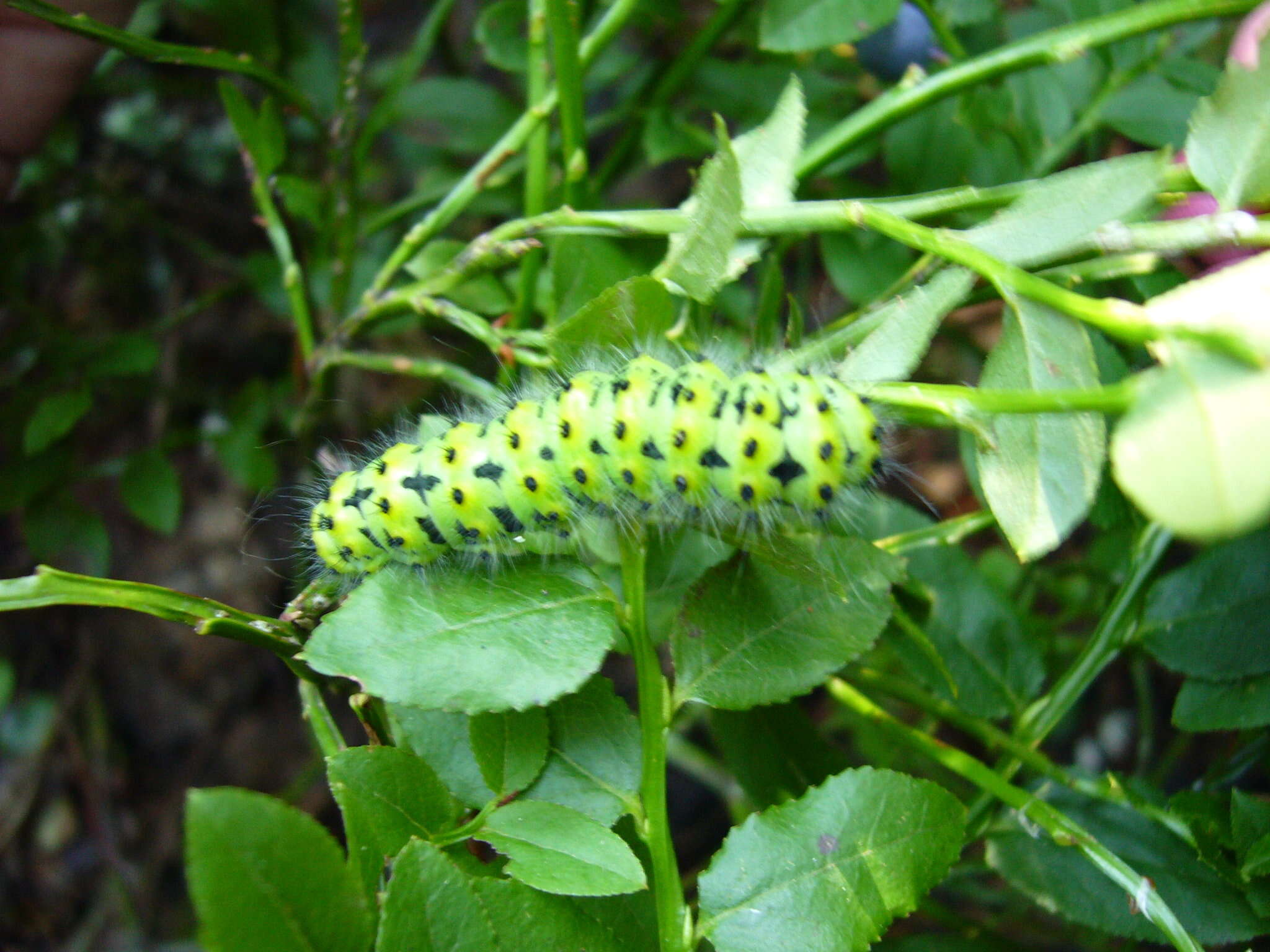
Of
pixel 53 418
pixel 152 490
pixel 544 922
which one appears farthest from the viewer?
pixel 152 490

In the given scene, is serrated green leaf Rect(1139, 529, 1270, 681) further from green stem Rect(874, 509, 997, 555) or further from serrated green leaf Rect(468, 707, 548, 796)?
serrated green leaf Rect(468, 707, 548, 796)

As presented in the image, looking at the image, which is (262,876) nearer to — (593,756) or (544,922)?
(544,922)

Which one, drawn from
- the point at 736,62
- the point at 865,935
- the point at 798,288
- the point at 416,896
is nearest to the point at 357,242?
the point at 736,62

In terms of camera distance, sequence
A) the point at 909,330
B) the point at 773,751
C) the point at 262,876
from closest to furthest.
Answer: the point at 262,876 < the point at 909,330 < the point at 773,751

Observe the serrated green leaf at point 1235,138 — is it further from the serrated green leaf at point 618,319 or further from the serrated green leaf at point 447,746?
the serrated green leaf at point 447,746

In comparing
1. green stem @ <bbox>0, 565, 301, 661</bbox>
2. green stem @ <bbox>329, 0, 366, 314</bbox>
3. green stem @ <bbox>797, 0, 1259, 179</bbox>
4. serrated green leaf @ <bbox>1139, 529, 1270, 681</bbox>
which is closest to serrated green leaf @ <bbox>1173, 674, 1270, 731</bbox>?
serrated green leaf @ <bbox>1139, 529, 1270, 681</bbox>

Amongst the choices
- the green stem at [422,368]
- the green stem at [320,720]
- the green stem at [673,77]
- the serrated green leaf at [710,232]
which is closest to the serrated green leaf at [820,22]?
the green stem at [673,77]

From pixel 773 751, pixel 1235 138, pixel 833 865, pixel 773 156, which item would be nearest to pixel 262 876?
pixel 833 865
